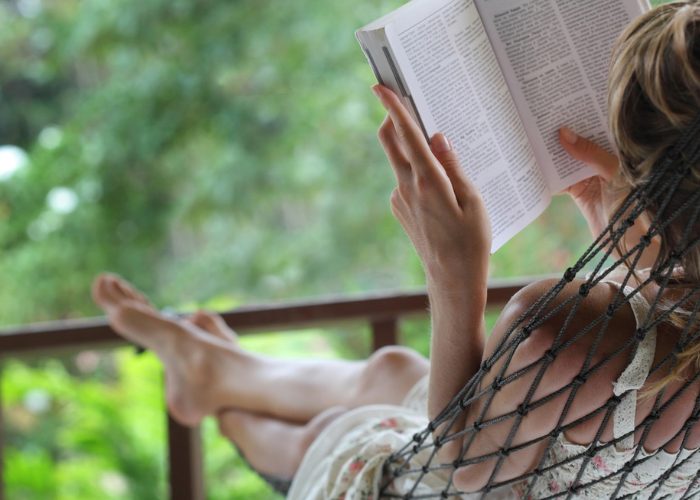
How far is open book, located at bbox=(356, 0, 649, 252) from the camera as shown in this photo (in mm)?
948

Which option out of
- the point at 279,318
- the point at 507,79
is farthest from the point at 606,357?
the point at 279,318

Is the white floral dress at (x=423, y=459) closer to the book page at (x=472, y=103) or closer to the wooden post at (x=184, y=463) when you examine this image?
the book page at (x=472, y=103)

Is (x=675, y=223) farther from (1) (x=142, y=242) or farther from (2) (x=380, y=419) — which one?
(1) (x=142, y=242)

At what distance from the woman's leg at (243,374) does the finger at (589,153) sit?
0.37 meters

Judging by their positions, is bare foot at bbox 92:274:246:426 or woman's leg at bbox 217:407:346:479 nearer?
woman's leg at bbox 217:407:346:479

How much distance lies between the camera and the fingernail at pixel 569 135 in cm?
110

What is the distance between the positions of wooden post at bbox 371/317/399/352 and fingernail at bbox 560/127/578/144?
61 centimetres

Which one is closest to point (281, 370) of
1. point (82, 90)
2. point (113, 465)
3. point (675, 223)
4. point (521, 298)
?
point (521, 298)

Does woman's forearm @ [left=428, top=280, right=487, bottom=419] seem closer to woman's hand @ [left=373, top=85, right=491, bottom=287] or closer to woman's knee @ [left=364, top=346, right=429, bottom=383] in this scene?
woman's hand @ [left=373, top=85, right=491, bottom=287]

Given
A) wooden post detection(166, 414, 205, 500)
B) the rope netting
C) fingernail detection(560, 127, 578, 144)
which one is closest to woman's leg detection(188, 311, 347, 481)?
wooden post detection(166, 414, 205, 500)

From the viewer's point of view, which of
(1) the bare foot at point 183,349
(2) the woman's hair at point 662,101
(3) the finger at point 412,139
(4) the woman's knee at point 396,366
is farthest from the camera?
(1) the bare foot at point 183,349

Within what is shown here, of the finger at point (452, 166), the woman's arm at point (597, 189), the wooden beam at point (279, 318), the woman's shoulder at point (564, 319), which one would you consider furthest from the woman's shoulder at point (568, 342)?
the wooden beam at point (279, 318)

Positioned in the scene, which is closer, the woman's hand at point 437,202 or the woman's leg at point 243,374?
the woman's hand at point 437,202

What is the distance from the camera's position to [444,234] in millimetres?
893
